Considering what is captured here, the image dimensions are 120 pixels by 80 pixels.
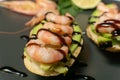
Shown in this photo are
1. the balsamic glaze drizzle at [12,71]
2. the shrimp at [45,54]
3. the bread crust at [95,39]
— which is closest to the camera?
the shrimp at [45,54]

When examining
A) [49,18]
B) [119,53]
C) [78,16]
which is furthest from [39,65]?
[78,16]

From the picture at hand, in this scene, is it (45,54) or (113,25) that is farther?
(113,25)

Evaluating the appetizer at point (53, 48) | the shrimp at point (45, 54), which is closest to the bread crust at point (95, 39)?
the appetizer at point (53, 48)

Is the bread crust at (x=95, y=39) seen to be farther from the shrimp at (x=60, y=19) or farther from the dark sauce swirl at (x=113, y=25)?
the shrimp at (x=60, y=19)

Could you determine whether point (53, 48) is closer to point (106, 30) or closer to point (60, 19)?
point (60, 19)

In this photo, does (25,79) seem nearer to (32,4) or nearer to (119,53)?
(119,53)

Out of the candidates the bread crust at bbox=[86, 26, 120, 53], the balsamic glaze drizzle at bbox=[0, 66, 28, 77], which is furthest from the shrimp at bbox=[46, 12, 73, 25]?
the balsamic glaze drizzle at bbox=[0, 66, 28, 77]

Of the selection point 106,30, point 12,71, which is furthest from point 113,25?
point 12,71

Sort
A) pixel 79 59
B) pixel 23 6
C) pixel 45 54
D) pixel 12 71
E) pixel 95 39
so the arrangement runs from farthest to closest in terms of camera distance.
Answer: pixel 23 6, pixel 95 39, pixel 79 59, pixel 12 71, pixel 45 54

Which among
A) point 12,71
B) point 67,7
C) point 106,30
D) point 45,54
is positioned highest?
point 67,7
